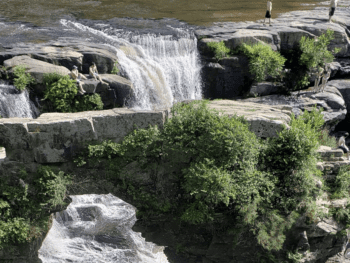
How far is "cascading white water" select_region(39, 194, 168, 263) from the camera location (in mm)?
16266

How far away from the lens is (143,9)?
31000 mm

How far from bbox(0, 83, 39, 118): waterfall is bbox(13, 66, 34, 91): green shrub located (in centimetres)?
27

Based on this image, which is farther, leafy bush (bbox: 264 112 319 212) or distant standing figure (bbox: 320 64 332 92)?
distant standing figure (bbox: 320 64 332 92)

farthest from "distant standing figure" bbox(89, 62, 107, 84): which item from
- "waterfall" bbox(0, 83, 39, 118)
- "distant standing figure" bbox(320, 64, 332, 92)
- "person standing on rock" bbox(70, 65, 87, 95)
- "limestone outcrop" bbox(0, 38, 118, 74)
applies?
"distant standing figure" bbox(320, 64, 332, 92)

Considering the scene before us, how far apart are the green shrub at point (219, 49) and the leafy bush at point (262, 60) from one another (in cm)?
101

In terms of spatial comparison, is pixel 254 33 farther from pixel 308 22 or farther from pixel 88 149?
pixel 88 149

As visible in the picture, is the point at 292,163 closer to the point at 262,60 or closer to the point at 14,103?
the point at 262,60

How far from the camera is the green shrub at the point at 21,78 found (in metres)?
19.0

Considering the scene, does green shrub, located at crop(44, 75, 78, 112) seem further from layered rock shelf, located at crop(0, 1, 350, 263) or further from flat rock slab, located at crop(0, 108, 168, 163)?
flat rock slab, located at crop(0, 108, 168, 163)

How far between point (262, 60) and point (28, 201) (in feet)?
48.7

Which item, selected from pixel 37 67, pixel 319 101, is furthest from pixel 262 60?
pixel 37 67

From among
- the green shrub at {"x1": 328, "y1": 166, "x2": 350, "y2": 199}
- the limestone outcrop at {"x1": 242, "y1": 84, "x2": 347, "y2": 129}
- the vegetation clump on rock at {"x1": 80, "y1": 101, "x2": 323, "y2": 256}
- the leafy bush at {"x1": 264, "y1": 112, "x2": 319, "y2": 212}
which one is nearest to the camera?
the vegetation clump on rock at {"x1": 80, "y1": 101, "x2": 323, "y2": 256}

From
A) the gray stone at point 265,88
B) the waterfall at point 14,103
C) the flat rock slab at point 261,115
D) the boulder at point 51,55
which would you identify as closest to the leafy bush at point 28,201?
the waterfall at point 14,103

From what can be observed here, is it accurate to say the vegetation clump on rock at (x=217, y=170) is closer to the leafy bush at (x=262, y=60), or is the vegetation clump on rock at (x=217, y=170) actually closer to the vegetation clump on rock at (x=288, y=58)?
the leafy bush at (x=262, y=60)
